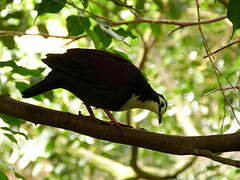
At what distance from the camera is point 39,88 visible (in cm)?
259

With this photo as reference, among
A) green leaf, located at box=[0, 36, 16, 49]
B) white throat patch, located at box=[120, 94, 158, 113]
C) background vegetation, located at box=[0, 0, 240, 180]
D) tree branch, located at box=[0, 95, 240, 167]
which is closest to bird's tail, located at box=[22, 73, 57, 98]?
background vegetation, located at box=[0, 0, 240, 180]

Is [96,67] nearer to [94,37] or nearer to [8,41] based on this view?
[94,37]

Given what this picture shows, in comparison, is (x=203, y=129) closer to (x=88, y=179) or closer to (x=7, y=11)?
(x=88, y=179)

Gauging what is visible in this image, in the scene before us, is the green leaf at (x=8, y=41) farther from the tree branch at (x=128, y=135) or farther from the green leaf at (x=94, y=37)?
the tree branch at (x=128, y=135)

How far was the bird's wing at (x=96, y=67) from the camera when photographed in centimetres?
270

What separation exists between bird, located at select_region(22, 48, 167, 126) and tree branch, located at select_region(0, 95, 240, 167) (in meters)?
0.30

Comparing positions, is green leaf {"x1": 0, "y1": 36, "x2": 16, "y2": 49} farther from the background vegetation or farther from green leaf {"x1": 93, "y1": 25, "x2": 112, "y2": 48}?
green leaf {"x1": 93, "y1": 25, "x2": 112, "y2": 48}

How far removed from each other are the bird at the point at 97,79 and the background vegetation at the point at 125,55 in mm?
108

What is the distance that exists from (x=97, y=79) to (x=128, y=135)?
0.57 metres

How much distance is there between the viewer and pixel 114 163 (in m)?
5.19

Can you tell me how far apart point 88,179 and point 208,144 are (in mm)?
4020

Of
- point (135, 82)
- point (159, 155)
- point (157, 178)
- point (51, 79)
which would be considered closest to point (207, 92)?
point (135, 82)

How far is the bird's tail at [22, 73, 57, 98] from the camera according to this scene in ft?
8.44

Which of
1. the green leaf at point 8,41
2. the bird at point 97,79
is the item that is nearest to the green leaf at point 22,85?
the bird at point 97,79
